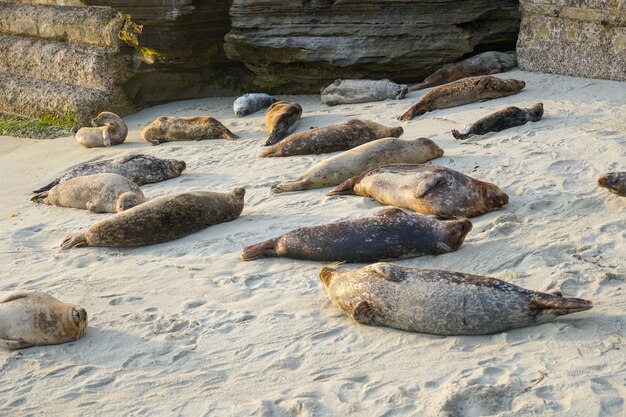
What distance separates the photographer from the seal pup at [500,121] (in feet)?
27.2

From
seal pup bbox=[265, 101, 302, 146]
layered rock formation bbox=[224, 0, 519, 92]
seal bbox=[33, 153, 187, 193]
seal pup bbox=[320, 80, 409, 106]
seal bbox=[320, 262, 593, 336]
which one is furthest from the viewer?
layered rock formation bbox=[224, 0, 519, 92]

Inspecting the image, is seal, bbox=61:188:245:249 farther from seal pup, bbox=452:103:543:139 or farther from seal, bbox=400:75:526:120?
seal, bbox=400:75:526:120

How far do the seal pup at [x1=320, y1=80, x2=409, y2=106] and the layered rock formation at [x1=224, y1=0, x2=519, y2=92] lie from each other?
1.26ft

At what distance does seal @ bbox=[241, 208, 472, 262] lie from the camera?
225 inches

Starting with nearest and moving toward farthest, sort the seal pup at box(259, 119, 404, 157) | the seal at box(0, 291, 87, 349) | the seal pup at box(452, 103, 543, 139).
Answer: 1. the seal at box(0, 291, 87, 349)
2. the seal pup at box(452, 103, 543, 139)
3. the seal pup at box(259, 119, 404, 157)

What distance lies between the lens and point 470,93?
9.55m

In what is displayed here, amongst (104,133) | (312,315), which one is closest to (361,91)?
(104,133)

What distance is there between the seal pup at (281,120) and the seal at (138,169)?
1.02 metres

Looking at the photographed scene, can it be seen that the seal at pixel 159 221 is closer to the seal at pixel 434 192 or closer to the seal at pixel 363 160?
the seal at pixel 363 160

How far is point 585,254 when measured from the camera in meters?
5.39

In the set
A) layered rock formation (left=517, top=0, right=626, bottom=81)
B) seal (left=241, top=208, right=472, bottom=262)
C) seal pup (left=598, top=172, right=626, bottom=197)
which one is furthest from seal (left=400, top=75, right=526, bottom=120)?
seal (left=241, top=208, right=472, bottom=262)

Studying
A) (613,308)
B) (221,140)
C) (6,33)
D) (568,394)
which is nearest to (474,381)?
(568,394)

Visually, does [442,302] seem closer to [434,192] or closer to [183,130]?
[434,192]

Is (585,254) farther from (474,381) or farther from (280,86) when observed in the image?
(280,86)
